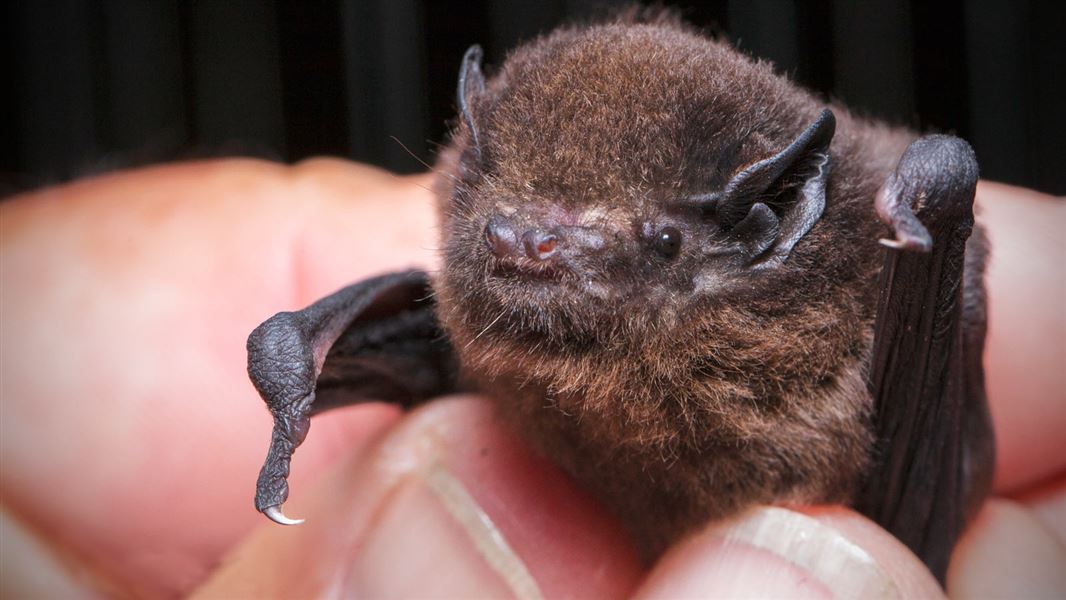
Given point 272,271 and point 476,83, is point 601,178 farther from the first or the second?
point 272,271

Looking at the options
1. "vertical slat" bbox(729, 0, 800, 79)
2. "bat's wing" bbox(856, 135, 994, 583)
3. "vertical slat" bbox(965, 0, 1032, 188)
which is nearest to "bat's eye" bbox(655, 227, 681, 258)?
"bat's wing" bbox(856, 135, 994, 583)

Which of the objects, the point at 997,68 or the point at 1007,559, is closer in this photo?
the point at 997,68

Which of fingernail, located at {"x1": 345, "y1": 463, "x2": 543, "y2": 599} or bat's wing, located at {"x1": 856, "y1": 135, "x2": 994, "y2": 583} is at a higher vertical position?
bat's wing, located at {"x1": 856, "y1": 135, "x2": 994, "y2": 583}

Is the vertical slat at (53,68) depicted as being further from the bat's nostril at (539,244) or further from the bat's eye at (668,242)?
the bat's eye at (668,242)

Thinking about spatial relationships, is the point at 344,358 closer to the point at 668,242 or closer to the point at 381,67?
the point at 381,67

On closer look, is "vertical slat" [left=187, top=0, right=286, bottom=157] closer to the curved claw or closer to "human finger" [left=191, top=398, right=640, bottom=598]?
"human finger" [left=191, top=398, right=640, bottom=598]

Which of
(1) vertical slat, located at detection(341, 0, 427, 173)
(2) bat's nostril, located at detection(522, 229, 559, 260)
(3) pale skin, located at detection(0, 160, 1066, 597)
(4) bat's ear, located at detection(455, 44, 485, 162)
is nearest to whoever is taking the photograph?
(2) bat's nostril, located at detection(522, 229, 559, 260)

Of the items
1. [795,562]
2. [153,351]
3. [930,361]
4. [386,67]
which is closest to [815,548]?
[795,562]
